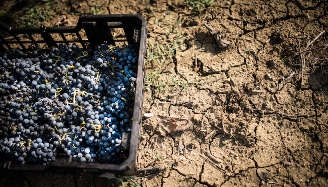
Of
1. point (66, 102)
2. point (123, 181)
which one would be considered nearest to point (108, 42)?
point (66, 102)

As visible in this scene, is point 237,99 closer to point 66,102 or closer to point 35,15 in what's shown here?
point 66,102

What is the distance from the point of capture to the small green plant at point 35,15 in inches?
163

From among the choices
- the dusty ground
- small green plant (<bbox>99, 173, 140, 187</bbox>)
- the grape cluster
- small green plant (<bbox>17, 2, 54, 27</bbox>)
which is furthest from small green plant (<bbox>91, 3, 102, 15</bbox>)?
small green plant (<bbox>99, 173, 140, 187</bbox>)

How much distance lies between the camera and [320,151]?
3.09 m

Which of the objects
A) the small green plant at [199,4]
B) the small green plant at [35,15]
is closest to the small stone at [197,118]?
the small green plant at [199,4]

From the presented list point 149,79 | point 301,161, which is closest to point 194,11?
point 149,79

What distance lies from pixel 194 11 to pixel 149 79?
1244mm

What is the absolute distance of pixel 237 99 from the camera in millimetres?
3410

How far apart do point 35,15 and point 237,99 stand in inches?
127

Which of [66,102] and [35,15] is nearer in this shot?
[66,102]

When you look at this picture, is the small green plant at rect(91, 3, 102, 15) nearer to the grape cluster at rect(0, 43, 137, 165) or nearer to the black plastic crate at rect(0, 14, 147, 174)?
the black plastic crate at rect(0, 14, 147, 174)

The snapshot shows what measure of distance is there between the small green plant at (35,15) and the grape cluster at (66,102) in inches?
37.9

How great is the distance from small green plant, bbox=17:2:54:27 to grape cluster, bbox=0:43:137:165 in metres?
0.96

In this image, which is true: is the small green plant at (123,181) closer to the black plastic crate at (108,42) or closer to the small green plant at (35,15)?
the black plastic crate at (108,42)
